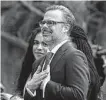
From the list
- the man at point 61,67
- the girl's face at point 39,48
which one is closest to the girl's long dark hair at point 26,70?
the girl's face at point 39,48

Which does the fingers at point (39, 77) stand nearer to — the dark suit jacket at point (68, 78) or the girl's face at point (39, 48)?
the dark suit jacket at point (68, 78)

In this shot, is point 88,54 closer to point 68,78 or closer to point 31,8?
point 68,78

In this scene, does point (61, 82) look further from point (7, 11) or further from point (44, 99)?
point (7, 11)

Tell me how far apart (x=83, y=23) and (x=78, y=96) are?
24.4 feet

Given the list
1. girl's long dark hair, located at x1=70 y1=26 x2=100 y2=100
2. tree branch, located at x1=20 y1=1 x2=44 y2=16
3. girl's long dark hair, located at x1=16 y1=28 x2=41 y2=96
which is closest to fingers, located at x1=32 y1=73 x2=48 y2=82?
girl's long dark hair, located at x1=70 y1=26 x2=100 y2=100

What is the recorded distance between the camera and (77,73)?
3.68m

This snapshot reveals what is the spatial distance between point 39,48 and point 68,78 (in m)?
2.04

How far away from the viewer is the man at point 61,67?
366 centimetres

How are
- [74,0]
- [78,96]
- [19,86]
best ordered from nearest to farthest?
1. [78,96]
2. [19,86]
3. [74,0]

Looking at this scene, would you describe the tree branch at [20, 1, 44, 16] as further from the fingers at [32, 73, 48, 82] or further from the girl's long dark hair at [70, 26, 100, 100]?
the fingers at [32, 73, 48, 82]

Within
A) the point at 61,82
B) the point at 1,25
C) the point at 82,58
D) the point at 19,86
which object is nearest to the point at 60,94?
the point at 61,82

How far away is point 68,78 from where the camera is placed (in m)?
3.68

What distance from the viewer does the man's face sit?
384 centimetres

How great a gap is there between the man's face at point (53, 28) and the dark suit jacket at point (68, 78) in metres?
0.15
